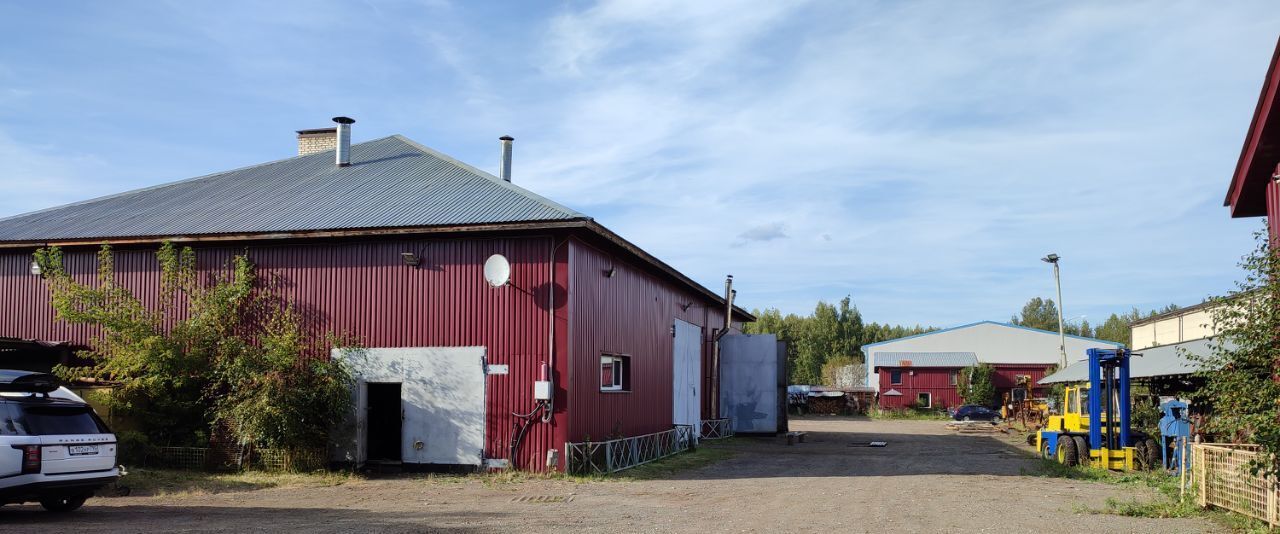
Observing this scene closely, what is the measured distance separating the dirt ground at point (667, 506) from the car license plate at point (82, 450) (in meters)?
0.78

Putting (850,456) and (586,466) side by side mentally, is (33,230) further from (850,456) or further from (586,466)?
(850,456)

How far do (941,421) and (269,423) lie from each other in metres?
43.8

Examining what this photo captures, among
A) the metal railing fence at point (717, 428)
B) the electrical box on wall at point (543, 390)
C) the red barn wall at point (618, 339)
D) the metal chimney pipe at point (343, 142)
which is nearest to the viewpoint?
the electrical box on wall at point (543, 390)

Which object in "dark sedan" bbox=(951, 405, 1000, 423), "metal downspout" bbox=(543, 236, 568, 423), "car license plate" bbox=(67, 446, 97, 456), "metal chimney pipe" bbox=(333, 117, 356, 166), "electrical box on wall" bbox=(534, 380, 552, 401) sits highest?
"metal chimney pipe" bbox=(333, 117, 356, 166)

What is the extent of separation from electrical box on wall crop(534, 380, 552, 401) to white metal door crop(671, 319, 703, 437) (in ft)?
31.5

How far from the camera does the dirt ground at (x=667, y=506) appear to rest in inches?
496

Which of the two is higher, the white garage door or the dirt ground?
the white garage door

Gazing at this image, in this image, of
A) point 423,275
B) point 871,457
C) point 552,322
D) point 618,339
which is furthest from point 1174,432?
point 423,275

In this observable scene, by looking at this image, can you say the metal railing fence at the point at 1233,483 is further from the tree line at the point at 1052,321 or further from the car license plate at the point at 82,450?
the tree line at the point at 1052,321

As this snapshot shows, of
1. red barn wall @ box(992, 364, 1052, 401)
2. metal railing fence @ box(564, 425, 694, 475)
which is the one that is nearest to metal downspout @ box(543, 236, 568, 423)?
metal railing fence @ box(564, 425, 694, 475)

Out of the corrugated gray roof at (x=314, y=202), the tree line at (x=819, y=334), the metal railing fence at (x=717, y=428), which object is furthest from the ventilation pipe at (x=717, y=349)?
the tree line at (x=819, y=334)

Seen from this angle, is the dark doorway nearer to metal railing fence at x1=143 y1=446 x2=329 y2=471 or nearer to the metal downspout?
metal railing fence at x1=143 y1=446 x2=329 y2=471

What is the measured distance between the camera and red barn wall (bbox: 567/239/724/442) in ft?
62.8

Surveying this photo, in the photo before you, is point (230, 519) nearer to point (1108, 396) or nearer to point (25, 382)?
point (25, 382)
